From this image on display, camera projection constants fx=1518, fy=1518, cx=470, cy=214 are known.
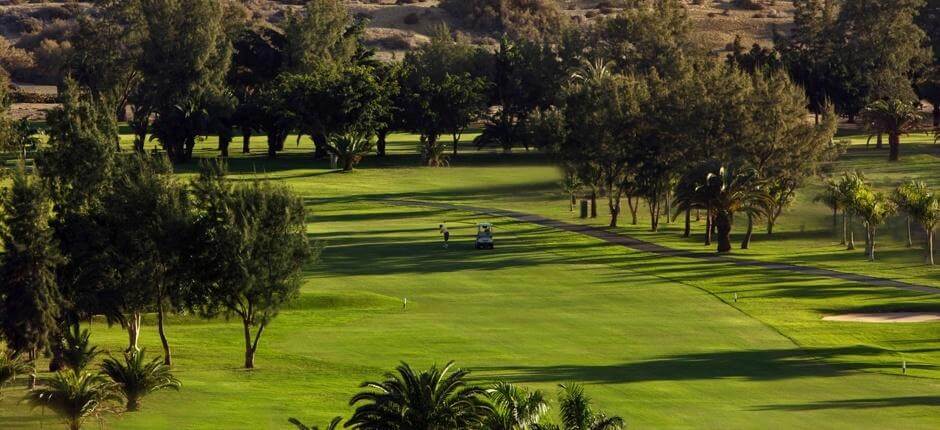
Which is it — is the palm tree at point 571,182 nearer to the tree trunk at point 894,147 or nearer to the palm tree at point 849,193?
the palm tree at point 849,193

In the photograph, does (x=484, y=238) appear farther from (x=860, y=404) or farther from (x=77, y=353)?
(x=77, y=353)

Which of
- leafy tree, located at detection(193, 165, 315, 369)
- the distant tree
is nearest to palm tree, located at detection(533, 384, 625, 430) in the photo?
leafy tree, located at detection(193, 165, 315, 369)

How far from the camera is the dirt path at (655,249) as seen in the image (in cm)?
8226

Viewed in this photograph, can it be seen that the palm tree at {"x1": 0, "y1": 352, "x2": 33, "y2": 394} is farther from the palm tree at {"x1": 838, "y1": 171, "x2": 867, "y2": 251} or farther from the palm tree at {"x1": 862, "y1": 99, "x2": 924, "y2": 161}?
the palm tree at {"x1": 862, "y1": 99, "x2": 924, "y2": 161}

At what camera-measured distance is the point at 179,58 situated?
5979 inches

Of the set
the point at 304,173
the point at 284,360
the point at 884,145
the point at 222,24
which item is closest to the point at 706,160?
the point at 284,360

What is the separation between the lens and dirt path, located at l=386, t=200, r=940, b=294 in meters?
82.3

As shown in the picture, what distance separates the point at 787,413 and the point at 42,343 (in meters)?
26.5

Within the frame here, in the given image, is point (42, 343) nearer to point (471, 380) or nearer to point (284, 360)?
point (284, 360)

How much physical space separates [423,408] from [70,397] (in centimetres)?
1307

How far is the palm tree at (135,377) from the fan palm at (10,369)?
2712mm

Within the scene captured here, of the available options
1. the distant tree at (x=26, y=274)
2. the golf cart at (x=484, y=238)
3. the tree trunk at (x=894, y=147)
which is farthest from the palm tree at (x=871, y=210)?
the distant tree at (x=26, y=274)

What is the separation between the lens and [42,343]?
180ft

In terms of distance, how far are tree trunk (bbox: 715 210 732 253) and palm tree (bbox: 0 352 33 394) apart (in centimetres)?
5263
